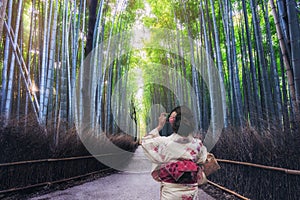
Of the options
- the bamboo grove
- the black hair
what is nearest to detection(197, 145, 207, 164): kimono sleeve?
the black hair

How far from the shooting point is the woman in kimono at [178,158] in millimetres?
1453

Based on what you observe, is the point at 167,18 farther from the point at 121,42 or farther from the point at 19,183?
the point at 19,183

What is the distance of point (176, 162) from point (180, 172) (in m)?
0.06

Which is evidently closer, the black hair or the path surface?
the black hair

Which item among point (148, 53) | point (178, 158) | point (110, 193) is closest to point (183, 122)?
point (178, 158)

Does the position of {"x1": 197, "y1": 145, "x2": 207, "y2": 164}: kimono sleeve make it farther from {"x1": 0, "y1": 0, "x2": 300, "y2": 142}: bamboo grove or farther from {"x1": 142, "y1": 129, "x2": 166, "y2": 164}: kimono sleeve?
{"x1": 0, "y1": 0, "x2": 300, "y2": 142}: bamboo grove

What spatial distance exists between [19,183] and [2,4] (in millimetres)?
2020

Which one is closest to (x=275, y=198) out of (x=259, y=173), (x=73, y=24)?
(x=259, y=173)

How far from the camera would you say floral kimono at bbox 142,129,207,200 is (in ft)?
4.76

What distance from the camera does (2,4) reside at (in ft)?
7.97

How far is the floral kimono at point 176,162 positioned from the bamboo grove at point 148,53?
1098 millimetres

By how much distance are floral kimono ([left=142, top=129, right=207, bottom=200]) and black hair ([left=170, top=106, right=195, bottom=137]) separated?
0.03m

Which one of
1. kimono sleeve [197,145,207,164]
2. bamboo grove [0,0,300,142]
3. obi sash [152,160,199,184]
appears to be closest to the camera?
obi sash [152,160,199,184]

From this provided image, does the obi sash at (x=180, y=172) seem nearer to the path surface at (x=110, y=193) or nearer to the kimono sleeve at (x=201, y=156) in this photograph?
the kimono sleeve at (x=201, y=156)
